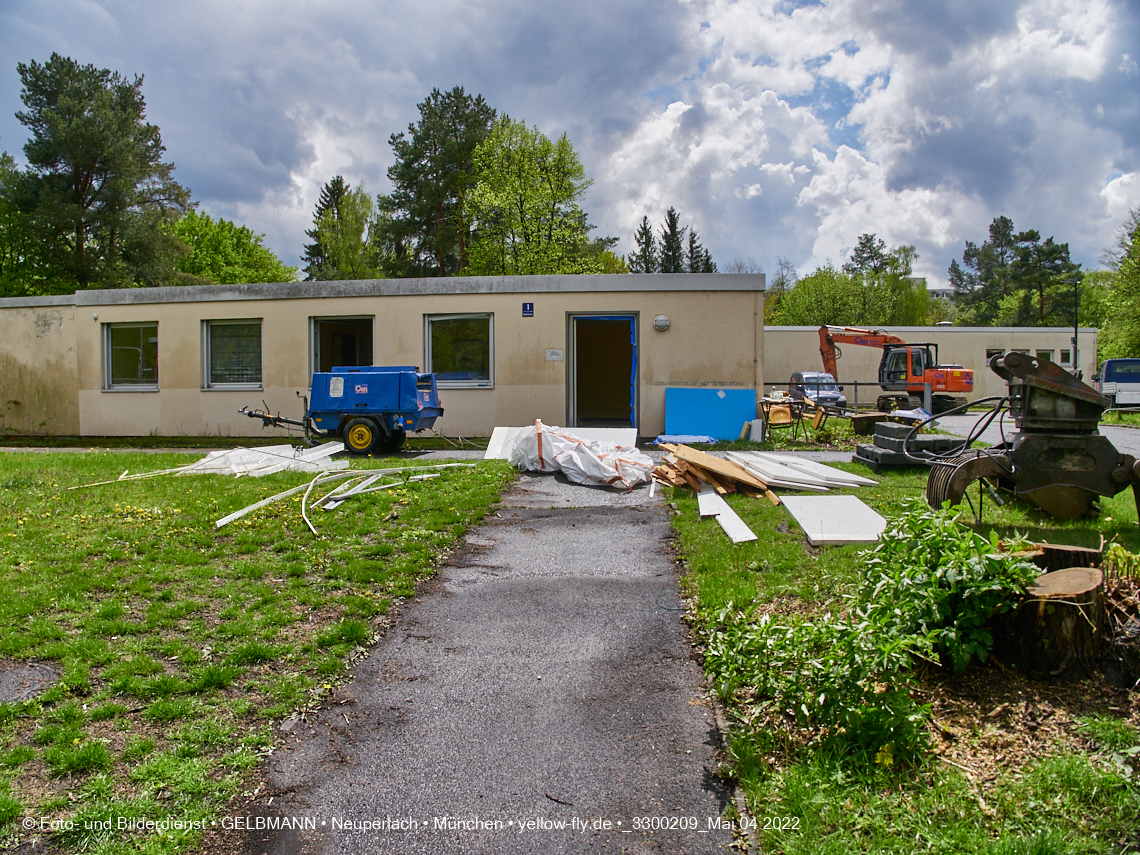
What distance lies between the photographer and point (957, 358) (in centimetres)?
3127

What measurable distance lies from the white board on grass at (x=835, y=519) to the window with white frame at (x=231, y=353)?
1271cm

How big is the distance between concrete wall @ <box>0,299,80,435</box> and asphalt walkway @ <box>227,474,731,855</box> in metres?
15.7

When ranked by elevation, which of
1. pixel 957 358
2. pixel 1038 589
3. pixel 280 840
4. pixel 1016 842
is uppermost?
pixel 957 358

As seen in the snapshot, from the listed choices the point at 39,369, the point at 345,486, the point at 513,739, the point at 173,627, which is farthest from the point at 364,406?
the point at 39,369

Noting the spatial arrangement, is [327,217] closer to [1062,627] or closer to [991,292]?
[1062,627]

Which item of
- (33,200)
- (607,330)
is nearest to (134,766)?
(607,330)

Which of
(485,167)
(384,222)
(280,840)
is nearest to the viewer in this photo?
(280,840)

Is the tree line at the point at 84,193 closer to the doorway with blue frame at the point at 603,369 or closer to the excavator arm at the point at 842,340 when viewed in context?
the doorway with blue frame at the point at 603,369

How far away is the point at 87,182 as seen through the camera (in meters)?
31.7

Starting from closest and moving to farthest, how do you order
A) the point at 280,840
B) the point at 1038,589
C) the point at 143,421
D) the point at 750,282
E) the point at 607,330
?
the point at 280,840 < the point at 1038,589 < the point at 750,282 < the point at 143,421 < the point at 607,330

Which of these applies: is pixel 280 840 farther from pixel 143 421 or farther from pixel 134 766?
pixel 143 421

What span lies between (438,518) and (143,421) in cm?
1238

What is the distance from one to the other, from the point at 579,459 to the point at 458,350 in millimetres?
6609

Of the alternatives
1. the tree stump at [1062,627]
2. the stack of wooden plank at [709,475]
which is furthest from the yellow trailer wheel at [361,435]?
the tree stump at [1062,627]
